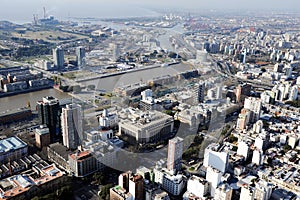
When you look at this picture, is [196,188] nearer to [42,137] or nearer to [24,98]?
[42,137]

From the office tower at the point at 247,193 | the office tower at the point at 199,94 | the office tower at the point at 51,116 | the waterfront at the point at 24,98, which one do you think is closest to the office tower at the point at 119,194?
the office tower at the point at 247,193

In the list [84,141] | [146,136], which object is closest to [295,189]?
[146,136]

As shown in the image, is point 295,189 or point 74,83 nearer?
point 295,189

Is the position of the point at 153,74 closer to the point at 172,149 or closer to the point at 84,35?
the point at 172,149

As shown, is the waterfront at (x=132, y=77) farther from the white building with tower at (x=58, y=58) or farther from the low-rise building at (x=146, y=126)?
the low-rise building at (x=146, y=126)

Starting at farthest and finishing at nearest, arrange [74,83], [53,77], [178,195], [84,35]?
[84,35] < [53,77] < [74,83] < [178,195]
